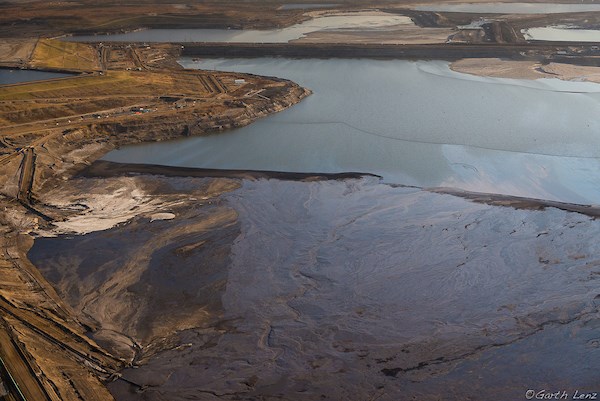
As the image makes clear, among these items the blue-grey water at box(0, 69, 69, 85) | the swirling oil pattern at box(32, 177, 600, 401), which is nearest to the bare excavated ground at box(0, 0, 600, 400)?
the swirling oil pattern at box(32, 177, 600, 401)

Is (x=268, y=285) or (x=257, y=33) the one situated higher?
(x=257, y=33)

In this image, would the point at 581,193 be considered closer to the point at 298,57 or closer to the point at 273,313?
the point at 273,313

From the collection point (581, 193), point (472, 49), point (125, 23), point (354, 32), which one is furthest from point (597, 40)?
point (125, 23)

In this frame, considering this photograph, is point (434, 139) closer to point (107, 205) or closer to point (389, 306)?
point (389, 306)

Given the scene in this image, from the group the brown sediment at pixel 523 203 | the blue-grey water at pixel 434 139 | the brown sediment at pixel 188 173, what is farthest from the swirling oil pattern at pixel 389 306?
the blue-grey water at pixel 434 139

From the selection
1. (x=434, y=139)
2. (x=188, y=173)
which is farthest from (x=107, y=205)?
(x=434, y=139)

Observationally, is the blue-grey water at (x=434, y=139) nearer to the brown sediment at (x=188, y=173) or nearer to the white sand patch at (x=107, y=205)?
the brown sediment at (x=188, y=173)

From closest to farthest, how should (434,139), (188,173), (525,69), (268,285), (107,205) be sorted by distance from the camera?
(268,285)
(107,205)
(188,173)
(434,139)
(525,69)
